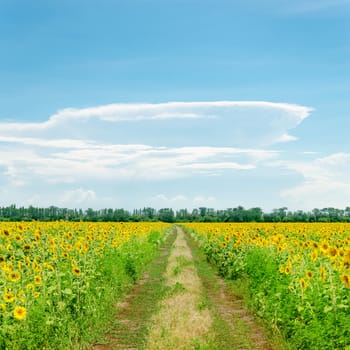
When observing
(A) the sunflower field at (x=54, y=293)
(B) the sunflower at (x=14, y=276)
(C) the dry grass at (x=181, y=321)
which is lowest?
(C) the dry grass at (x=181, y=321)

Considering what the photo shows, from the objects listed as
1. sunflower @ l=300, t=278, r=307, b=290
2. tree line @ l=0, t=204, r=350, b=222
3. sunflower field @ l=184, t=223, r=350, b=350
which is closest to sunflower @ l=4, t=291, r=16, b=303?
sunflower field @ l=184, t=223, r=350, b=350

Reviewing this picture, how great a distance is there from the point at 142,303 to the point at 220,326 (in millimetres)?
4044

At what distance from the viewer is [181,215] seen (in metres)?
170

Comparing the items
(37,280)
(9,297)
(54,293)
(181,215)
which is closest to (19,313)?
(9,297)

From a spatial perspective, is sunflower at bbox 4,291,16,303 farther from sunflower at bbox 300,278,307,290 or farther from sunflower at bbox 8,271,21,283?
sunflower at bbox 300,278,307,290

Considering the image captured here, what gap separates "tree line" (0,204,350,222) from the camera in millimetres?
111188

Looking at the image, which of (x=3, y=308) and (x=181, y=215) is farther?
(x=181, y=215)

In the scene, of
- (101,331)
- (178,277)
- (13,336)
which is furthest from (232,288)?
(13,336)

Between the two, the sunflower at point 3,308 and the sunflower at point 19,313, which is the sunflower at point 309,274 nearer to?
the sunflower at point 19,313

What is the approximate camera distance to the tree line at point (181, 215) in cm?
Answer: 11119

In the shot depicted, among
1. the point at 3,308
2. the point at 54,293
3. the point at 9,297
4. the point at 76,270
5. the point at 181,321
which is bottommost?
the point at 181,321

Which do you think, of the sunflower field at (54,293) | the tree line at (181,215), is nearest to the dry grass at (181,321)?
the sunflower field at (54,293)

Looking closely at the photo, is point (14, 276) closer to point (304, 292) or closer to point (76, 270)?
point (76, 270)

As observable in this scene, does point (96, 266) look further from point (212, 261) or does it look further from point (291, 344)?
point (212, 261)
